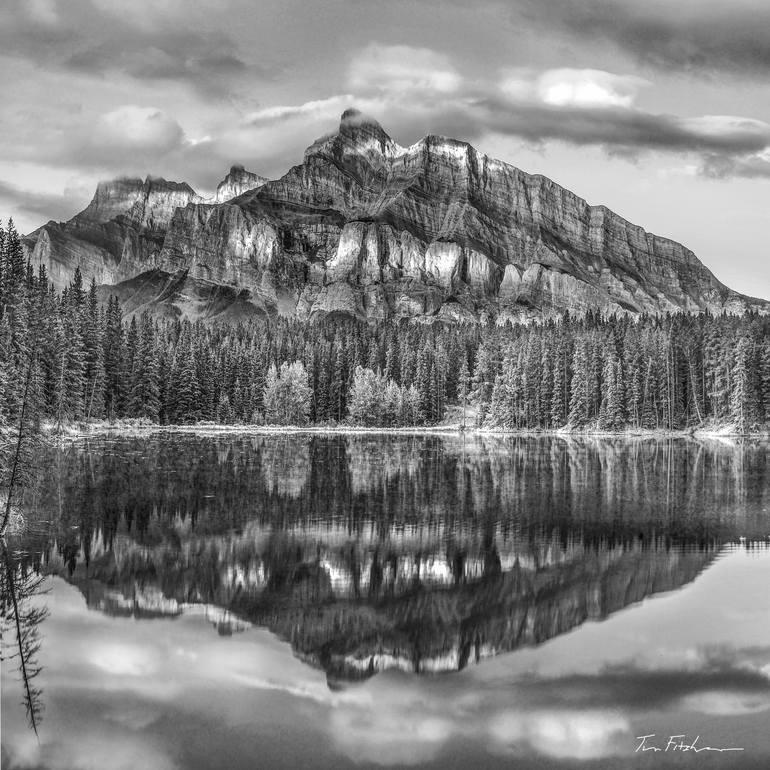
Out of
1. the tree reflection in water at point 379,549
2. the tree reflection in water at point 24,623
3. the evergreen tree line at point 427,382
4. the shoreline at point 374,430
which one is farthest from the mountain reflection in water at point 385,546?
the shoreline at point 374,430

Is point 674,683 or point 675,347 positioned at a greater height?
point 675,347

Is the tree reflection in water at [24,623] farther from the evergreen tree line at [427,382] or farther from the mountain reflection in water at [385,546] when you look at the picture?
the evergreen tree line at [427,382]

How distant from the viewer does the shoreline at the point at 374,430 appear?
132 m

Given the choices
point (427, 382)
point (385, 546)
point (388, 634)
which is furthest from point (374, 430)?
point (388, 634)

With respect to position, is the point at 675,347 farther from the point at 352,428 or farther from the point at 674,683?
the point at 674,683

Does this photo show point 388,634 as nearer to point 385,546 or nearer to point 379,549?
point 379,549

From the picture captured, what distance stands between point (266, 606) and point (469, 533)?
15628 mm

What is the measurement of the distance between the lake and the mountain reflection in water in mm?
139

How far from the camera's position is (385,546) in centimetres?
3553

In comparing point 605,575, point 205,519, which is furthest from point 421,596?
point 205,519

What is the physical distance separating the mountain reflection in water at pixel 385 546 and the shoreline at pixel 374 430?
6292 cm

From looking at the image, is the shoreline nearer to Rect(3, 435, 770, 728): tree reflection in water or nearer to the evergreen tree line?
the evergreen tree line

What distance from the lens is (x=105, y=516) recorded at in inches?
1652
